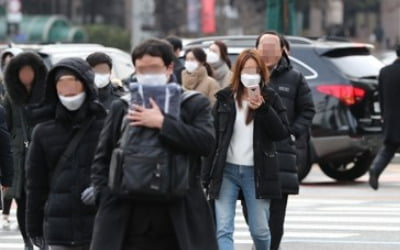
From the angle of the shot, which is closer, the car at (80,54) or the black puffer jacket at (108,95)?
the black puffer jacket at (108,95)

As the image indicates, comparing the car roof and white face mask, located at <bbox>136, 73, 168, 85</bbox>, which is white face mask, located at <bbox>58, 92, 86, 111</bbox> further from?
the car roof

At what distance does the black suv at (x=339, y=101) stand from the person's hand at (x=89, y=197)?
34.2 ft

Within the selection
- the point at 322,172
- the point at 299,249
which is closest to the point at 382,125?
the point at 322,172

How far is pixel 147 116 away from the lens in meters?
6.54

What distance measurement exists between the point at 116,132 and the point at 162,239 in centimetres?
55

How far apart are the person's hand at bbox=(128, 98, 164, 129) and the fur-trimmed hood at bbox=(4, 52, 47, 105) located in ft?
13.0

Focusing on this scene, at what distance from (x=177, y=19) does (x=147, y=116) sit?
62164 millimetres

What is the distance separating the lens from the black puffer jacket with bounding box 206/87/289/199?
953 centimetres

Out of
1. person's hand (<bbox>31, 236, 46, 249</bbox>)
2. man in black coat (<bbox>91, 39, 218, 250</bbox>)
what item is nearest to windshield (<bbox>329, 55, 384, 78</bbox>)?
person's hand (<bbox>31, 236, 46, 249</bbox>)

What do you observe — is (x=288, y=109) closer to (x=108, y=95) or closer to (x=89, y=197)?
(x=108, y=95)

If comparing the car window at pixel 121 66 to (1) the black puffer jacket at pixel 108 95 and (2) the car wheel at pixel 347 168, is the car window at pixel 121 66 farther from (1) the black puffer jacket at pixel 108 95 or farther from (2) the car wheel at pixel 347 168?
(1) the black puffer jacket at pixel 108 95

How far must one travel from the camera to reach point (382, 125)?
17.4m

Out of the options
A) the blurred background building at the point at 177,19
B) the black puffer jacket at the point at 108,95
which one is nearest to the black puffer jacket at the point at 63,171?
the black puffer jacket at the point at 108,95

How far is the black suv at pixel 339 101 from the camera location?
58.5ft
